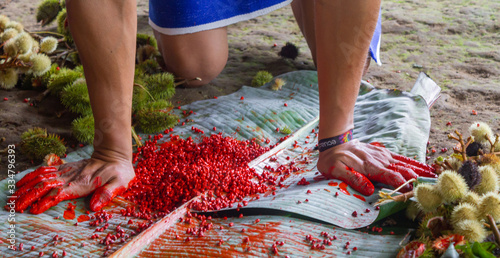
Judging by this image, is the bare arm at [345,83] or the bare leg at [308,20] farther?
the bare leg at [308,20]

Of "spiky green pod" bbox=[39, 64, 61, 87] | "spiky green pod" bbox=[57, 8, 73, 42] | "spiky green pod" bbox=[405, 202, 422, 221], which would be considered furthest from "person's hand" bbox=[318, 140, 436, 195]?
"spiky green pod" bbox=[57, 8, 73, 42]

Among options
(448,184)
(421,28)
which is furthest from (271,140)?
(421,28)

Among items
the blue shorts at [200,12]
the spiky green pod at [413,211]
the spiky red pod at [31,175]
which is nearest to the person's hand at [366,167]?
the spiky green pod at [413,211]

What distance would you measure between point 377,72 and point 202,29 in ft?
4.10

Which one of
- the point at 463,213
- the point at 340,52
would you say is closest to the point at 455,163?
the point at 463,213

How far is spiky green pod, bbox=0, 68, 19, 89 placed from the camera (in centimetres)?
257

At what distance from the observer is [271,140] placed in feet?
6.97

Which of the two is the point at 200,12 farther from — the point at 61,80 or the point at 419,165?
the point at 419,165

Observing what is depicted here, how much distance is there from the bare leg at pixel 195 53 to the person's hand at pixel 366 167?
133 centimetres

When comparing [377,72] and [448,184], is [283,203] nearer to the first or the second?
[448,184]

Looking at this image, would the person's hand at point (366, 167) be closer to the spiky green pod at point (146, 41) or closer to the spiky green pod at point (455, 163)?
the spiky green pod at point (455, 163)

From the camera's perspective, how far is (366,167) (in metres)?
1.61

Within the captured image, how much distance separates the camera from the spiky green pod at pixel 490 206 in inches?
45.1

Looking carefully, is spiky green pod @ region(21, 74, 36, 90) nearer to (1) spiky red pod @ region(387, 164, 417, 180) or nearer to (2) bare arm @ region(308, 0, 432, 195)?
(2) bare arm @ region(308, 0, 432, 195)
